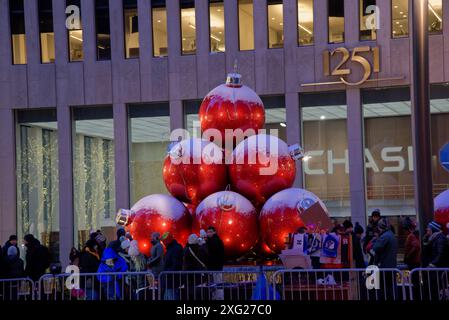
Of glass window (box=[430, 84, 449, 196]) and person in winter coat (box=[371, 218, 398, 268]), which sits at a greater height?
glass window (box=[430, 84, 449, 196])


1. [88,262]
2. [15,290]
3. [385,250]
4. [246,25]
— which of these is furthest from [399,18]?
[15,290]

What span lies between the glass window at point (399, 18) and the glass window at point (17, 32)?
39.5ft

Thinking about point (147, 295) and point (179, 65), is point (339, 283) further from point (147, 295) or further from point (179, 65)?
point (179, 65)

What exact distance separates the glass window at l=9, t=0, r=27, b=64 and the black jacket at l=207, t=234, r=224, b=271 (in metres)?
18.3

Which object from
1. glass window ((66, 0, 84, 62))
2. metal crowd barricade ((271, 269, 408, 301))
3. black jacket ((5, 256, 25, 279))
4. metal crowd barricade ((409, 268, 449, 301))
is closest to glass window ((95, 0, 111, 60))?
glass window ((66, 0, 84, 62))

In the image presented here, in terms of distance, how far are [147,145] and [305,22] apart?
642 centimetres

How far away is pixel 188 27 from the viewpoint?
32031 millimetres

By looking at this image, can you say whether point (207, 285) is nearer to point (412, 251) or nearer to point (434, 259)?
point (434, 259)

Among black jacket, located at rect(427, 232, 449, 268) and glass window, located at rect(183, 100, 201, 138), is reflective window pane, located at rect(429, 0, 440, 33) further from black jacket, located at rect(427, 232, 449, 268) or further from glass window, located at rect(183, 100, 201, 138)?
black jacket, located at rect(427, 232, 449, 268)

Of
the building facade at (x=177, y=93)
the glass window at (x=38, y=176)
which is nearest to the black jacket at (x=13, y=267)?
the building facade at (x=177, y=93)

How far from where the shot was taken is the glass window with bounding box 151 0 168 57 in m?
32.2

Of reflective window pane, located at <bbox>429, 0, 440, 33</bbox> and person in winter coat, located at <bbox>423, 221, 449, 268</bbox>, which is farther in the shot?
reflective window pane, located at <bbox>429, 0, 440, 33</bbox>
